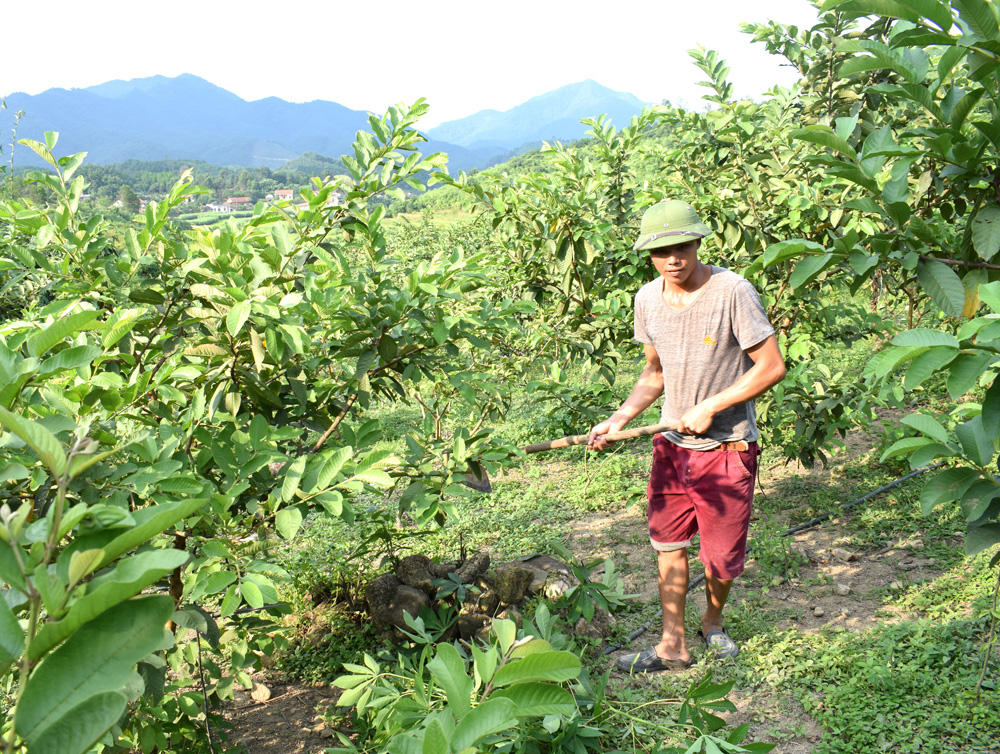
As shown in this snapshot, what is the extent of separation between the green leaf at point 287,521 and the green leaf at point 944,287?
63.4 inches

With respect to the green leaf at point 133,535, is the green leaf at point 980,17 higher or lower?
higher

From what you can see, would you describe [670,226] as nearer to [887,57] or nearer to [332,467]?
[887,57]

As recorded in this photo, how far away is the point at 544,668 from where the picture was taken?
941mm

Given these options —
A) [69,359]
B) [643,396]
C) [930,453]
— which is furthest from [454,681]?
[643,396]

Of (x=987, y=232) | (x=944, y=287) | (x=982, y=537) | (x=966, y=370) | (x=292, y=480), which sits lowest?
(x=982, y=537)

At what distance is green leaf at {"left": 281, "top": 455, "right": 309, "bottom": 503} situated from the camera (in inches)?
70.1

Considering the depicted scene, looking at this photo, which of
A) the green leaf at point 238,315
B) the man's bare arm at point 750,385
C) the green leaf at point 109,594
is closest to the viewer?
the green leaf at point 109,594

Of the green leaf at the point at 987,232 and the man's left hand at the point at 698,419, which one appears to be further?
the man's left hand at the point at 698,419

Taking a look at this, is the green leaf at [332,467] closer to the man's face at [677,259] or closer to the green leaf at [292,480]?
the green leaf at [292,480]

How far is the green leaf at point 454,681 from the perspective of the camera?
1.00 m

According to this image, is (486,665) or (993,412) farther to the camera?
(993,412)

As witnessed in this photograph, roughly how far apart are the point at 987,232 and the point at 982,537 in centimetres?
75

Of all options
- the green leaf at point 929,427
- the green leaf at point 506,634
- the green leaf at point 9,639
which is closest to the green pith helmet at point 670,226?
the green leaf at point 929,427

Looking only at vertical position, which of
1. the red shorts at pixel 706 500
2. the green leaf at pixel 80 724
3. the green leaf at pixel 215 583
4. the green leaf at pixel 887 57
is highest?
the green leaf at pixel 887 57
